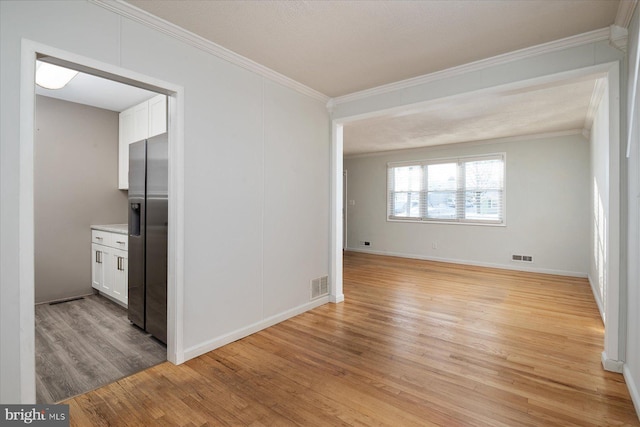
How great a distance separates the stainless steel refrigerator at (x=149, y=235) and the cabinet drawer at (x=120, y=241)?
0.45 m

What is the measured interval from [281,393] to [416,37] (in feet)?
9.45

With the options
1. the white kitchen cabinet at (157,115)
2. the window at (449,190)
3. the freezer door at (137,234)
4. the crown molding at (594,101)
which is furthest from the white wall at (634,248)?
the window at (449,190)

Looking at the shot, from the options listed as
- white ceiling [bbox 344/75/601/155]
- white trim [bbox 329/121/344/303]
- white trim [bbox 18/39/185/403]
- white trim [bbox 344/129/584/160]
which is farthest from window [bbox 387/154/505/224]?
white trim [bbox 18/39/185/403]

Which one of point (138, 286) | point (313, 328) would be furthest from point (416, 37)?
point (138, 286)

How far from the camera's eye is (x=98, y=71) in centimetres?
210

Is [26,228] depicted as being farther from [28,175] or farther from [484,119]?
[484,119]

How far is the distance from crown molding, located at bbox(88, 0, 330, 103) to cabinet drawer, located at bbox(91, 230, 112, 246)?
2755 millimetres

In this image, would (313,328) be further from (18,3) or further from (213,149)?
(18,3)

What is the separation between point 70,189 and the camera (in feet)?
14.3

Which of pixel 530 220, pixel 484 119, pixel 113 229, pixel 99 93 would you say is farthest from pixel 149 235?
pixel 530 220

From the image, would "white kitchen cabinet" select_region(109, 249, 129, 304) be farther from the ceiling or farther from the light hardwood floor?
the ceiling

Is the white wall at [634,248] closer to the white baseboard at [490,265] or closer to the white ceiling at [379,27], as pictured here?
the white ceiling at [379,27]

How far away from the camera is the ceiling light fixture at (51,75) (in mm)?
2900

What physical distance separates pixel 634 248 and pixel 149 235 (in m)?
3.79
